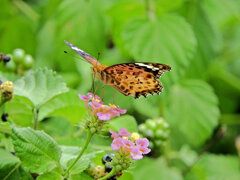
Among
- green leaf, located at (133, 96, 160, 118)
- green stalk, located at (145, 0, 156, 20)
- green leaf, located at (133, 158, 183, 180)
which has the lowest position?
green leaf, located at (133, 158, 183, 180)

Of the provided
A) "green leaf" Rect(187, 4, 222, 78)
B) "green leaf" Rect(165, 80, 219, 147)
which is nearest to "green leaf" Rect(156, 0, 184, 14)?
"green leaf" Rect(187, 4, 222, 78)

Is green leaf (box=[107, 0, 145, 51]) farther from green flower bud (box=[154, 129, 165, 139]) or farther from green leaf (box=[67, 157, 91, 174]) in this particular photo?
green leaf (box=[67, 157, 91, 174])

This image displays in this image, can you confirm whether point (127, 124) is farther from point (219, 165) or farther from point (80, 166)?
point (219, 165)

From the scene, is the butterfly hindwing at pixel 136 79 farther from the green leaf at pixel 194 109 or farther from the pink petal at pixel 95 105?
the green leaf at pixel 194 109

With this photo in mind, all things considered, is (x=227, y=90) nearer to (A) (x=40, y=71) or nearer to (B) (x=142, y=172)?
(B) (x=142, y=172)

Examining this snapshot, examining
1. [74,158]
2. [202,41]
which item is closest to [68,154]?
[74,158]
